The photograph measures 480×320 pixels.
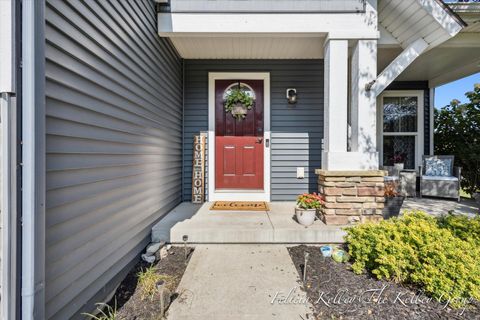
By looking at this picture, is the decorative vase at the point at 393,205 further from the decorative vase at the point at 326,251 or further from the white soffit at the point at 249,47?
the white soffit at the point at 249,47

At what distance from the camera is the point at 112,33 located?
1.79 metres

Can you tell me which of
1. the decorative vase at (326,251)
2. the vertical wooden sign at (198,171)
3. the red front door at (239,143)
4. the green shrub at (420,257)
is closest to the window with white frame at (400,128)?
the red front door at (239,143)

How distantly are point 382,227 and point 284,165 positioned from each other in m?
1.95

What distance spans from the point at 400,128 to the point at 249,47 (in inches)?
147

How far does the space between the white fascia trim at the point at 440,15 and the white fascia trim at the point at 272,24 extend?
526 mm

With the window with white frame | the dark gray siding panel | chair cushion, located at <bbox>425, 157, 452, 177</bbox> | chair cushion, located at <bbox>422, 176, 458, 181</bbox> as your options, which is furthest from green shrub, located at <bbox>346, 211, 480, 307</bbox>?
the window with white frame

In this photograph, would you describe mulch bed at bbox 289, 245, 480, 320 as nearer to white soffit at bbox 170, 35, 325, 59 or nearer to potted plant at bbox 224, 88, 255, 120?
potted plant at bbox 224, 88, 255, 120

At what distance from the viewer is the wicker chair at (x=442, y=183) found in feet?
13.6

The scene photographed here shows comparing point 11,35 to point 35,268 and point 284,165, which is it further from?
point 284,165

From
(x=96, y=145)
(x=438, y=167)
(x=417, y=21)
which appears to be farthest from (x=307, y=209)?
(x=438, y=167)

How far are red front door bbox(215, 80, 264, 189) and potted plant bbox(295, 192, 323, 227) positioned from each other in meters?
1.25

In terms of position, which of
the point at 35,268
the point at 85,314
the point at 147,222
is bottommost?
the point at 85,314

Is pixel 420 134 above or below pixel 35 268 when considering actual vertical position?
above

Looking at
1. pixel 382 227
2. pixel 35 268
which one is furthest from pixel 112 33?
pixel 382 227
